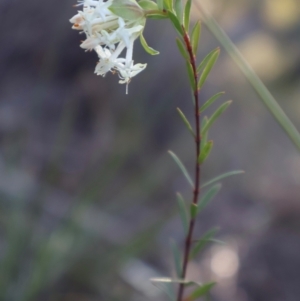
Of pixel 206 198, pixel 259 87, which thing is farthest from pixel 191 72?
pixel 259 87

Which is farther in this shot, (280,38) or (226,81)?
(226,81)

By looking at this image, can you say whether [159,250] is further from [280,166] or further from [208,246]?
[280,166]

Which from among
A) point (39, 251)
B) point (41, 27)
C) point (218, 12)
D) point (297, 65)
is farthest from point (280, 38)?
point (39, 251)

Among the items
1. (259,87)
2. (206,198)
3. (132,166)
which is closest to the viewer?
(206,198)

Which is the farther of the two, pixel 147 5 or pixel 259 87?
pixel 259 87

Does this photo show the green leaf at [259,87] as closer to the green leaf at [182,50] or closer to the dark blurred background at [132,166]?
the green leaf at [182,50]

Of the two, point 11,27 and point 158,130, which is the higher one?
point 11,27

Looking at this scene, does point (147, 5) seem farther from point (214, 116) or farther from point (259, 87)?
point (259, 87)
